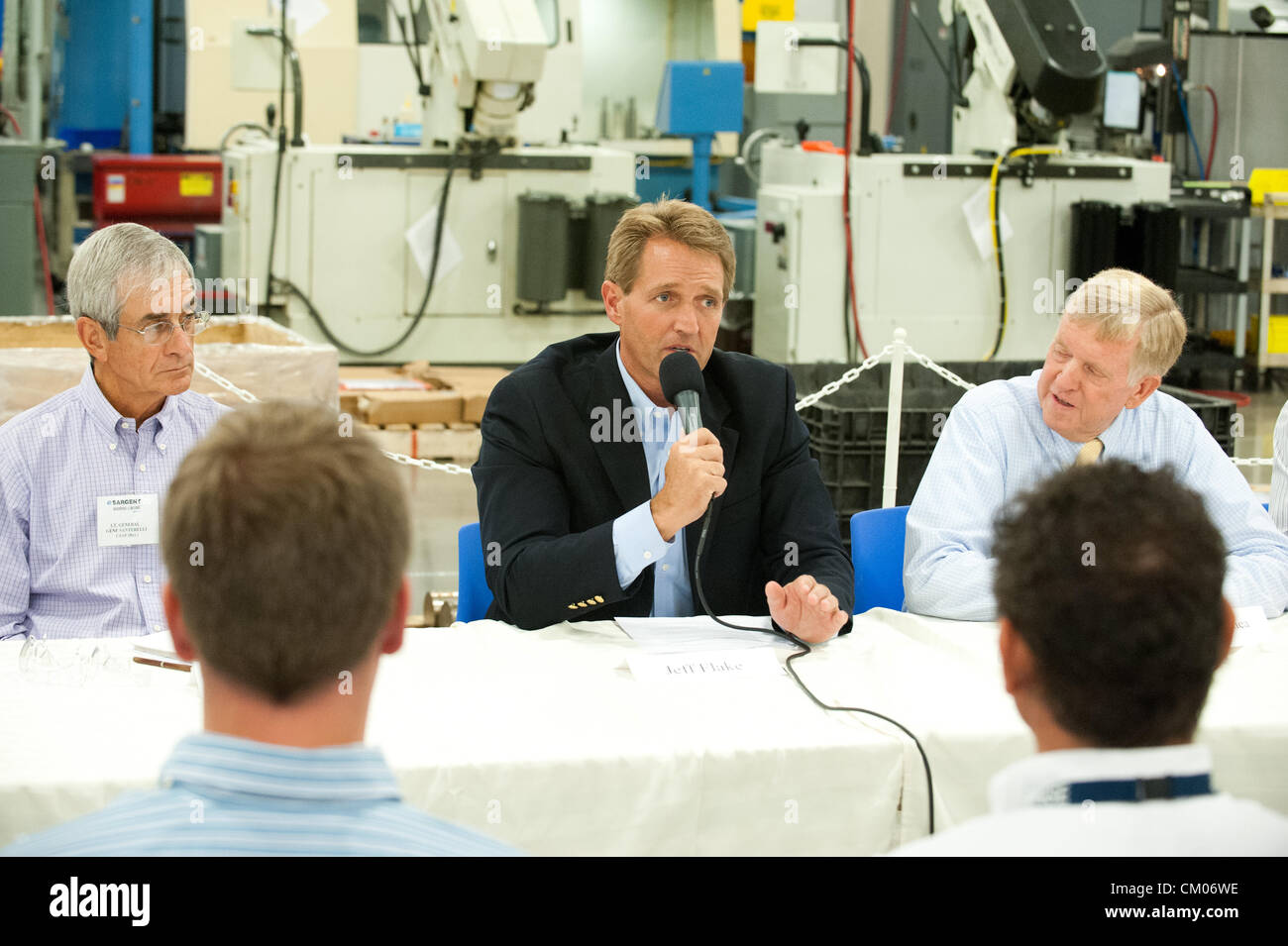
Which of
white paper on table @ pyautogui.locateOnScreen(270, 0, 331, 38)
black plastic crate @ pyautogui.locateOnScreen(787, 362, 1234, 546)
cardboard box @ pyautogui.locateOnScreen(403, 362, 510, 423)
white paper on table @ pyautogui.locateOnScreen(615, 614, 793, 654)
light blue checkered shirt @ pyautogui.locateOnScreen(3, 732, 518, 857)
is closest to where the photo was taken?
light blue checkered shirt @ pyautogui.locateOnScreen(3, 732, 518, 857)

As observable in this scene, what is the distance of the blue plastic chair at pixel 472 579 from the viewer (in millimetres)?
2709

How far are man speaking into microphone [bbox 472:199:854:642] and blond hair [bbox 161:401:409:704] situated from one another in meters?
1.40

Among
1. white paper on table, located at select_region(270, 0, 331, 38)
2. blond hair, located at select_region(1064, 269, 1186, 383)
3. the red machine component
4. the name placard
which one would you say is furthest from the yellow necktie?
white paper on table, located at select_region(270, 0, 331, 38)

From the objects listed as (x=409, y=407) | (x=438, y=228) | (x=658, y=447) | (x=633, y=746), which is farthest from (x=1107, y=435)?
(x=438, y=228)

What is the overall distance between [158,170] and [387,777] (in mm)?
9287

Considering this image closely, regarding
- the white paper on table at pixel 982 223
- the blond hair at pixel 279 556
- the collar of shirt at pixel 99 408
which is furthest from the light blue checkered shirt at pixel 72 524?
the white paper on table at pixel 982 223

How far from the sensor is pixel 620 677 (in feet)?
7.06

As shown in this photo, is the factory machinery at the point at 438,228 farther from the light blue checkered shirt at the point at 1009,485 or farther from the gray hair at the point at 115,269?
the light blue checkered shirt at the point at 1009,485

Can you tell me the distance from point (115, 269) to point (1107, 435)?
1.88 meters

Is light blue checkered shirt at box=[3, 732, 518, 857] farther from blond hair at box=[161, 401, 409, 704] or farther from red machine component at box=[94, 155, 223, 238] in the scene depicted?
red machine component at box=[94, 155, 223, 238]

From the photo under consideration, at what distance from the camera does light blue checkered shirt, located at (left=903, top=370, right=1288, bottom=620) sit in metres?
2.55

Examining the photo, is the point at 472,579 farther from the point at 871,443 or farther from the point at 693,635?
the point at 871,443

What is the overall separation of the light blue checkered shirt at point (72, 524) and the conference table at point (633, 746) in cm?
35
